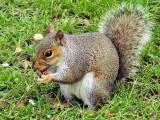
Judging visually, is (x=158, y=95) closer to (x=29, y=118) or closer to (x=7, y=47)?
(x=29, y=118)

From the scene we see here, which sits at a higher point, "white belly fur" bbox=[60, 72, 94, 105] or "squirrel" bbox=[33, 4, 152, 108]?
"squirrel" bbox=[33, 4, 152, 108]

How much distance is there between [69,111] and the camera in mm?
2250

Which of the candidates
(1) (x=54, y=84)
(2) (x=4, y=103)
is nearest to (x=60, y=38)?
(1) (x=54, y=84)

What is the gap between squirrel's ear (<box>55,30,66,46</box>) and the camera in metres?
2.05

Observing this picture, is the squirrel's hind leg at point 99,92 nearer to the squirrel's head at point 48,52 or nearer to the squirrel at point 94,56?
the squirrel at point 94,56

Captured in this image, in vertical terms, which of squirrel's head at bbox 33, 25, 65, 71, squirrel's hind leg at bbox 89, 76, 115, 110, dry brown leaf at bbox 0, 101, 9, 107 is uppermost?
squirrel's head at bbox 33, 25, 65, 71

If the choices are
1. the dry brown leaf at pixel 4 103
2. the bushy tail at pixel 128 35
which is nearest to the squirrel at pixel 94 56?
the bushy tail at pixel 128 35

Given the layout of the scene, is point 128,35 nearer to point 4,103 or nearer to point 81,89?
point 81,89

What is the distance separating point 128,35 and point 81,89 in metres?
0.66

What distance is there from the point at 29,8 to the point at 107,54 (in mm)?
1415

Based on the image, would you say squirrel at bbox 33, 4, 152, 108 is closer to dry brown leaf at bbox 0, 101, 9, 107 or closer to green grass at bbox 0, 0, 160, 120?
green grass at bbox 0, 0, 160, 120

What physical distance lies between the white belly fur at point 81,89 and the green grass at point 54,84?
84 millimetres

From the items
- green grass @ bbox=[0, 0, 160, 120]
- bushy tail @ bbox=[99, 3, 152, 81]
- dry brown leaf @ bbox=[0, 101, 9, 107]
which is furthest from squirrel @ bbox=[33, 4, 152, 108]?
dry brown leaf @ bbox=[0, 101, 9, 107]

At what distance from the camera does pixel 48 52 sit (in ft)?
6.56
